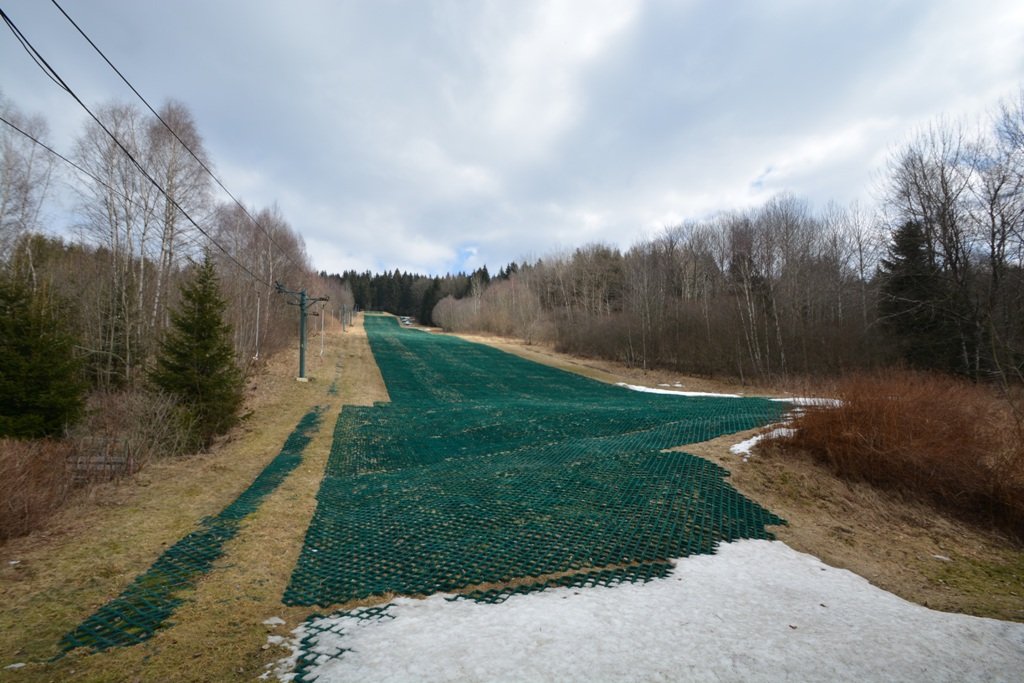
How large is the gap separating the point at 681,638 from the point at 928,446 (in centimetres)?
635

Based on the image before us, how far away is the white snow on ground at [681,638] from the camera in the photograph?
273cm

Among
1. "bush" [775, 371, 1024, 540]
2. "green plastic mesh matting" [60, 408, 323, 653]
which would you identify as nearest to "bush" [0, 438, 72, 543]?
"green plastic mesh matting" [60, 408, 323, 653]

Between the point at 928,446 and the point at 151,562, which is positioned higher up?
the point at 928,446

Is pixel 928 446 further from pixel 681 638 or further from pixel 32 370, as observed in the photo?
pixel 32 370

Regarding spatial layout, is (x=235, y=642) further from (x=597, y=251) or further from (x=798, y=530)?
(x=597, y=251)

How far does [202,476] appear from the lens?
25.4 feet

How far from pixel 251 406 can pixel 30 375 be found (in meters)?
5.89

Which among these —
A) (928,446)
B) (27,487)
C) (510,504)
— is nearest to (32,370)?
(27,487)

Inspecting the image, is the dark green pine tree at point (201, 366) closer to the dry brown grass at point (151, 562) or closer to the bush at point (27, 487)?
the dry brown grass at point (151, 562)

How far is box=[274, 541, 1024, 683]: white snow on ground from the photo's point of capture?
2.73m

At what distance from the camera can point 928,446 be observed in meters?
6.89

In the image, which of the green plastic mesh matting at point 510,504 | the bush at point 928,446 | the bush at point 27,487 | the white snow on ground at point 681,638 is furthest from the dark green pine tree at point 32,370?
the bush at point 928,446

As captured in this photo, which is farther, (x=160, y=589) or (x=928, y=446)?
(x=928, y=446)

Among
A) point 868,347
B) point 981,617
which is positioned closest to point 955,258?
point 868,347
